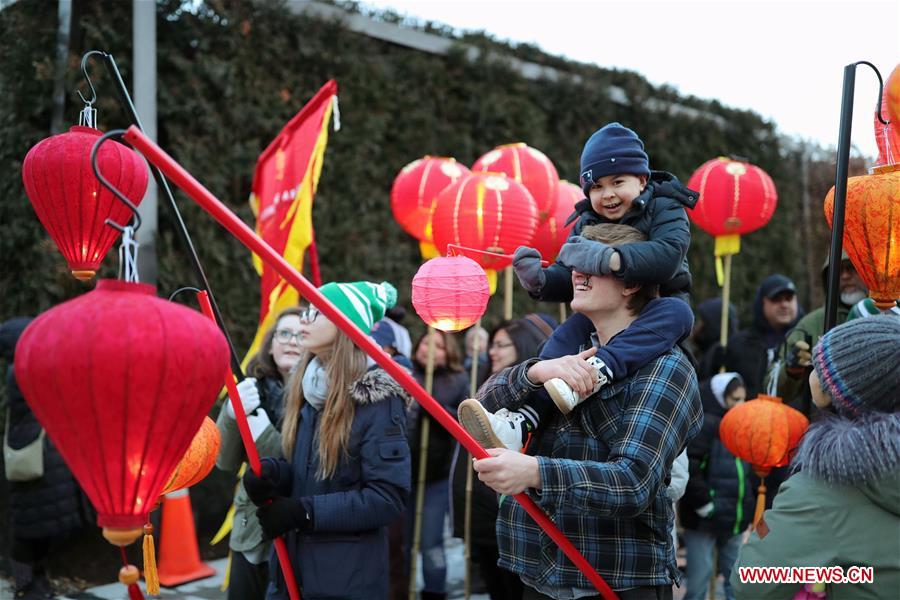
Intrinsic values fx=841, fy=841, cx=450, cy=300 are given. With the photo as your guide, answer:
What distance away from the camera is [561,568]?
2008mm

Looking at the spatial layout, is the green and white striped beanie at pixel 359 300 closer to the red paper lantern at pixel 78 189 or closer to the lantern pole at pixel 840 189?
the red paper lantern at pixel 78 189

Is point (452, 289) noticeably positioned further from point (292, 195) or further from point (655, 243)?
point (292, 195)

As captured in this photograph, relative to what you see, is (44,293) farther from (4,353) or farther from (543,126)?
(543,126)

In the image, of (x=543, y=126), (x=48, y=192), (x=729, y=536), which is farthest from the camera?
(x=543, y=126)

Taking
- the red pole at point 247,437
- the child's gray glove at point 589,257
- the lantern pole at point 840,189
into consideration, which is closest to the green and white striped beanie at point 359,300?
the red pole at point 247,437

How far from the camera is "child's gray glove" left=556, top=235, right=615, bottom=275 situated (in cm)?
204

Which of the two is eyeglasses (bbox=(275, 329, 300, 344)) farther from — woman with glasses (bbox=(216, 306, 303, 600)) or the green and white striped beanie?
the green and white striped beanie

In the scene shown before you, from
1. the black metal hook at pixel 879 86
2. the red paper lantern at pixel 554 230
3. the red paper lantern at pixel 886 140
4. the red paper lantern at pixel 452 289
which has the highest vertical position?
the black metal hook at pixel 879 86

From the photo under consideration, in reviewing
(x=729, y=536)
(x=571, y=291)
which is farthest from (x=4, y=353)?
(x=729, y=536)

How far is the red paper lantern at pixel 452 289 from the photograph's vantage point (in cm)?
261

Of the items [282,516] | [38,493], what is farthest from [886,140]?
[38,493]

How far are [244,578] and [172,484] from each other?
117 centimetres

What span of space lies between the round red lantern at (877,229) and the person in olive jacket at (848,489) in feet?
1.94

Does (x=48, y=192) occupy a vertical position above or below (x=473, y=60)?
below
